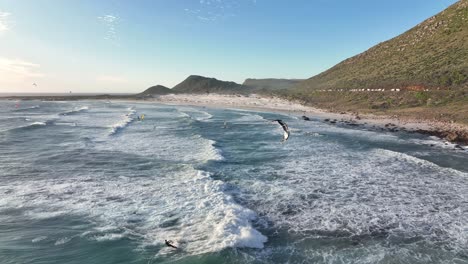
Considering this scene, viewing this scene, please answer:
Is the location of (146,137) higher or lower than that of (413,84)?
lower

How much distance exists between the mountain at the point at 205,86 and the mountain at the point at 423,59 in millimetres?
57098

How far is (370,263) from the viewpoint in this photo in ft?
37.1

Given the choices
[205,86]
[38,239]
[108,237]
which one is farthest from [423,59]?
[205,86]

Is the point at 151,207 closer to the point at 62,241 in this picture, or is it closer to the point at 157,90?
the point at 62,241

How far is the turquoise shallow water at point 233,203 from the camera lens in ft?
39.8

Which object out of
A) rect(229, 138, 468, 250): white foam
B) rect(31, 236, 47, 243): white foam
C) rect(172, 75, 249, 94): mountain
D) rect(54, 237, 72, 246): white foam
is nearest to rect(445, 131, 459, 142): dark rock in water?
rect(229, 138, 468, 250): white foam

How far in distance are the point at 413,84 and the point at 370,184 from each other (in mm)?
52549

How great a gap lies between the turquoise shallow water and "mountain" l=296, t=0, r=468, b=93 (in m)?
39.0

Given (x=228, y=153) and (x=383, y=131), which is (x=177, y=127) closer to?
(x=228, y=153)

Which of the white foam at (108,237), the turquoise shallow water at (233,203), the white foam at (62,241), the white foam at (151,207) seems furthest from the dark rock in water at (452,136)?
the white foam at (62,241)

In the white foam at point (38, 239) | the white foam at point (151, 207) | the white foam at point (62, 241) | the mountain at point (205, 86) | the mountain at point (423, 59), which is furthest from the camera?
the mountain at point (205, 86)

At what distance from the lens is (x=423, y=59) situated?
76750mm

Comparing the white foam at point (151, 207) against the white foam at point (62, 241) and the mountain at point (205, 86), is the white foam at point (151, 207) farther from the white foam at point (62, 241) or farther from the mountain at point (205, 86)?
the mountain at point (205, 86)

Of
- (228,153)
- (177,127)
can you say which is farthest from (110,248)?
(177,127)
